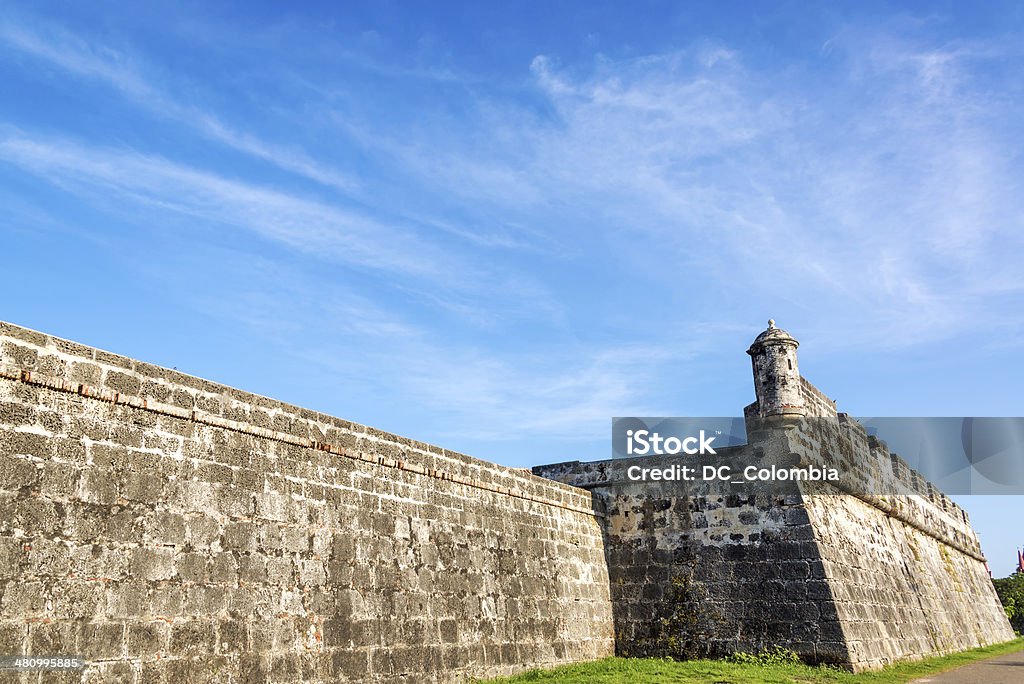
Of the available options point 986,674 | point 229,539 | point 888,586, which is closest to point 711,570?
point 888,586

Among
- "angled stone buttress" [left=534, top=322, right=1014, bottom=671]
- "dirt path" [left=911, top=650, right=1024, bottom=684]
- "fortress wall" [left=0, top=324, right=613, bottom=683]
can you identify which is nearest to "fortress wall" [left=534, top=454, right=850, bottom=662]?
"angled stone buttress" [left=534, top=322, right=1014, bottom=671]

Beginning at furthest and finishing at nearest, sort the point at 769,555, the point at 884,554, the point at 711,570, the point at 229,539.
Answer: the point at 884,554 < the point at 711,570 < the point at 769,555 < the point at 229,539

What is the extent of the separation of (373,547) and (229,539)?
184 cm

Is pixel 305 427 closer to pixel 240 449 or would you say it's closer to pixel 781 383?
pixel 240 449

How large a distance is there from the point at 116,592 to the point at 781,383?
11.2m

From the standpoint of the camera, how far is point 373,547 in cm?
841

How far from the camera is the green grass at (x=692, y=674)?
9609 mm

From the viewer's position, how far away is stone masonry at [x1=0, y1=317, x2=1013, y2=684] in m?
5.86

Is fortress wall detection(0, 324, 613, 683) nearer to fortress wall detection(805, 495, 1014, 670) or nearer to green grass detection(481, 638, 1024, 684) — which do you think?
green grass detection(481, 638, 1024, 684)

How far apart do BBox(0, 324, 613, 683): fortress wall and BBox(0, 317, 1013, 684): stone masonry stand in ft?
0.06

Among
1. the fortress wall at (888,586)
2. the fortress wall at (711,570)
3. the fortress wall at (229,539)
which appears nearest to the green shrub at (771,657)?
the fortress wall at (711,570)

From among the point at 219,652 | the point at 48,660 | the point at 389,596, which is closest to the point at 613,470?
the point at 389,596

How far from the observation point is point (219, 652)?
6.58m

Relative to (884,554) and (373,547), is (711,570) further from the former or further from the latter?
(373,547)
